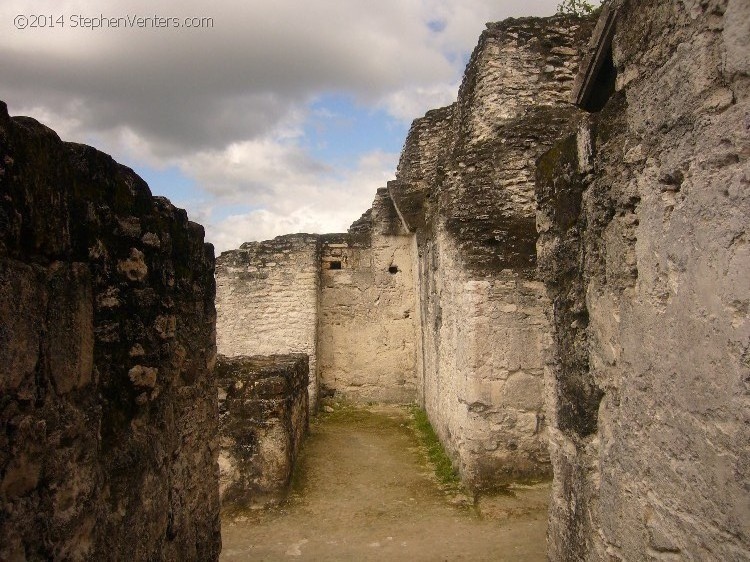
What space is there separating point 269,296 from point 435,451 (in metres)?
4.97

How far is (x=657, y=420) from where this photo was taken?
239 centimetres

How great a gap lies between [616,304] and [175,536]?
7.23 feet

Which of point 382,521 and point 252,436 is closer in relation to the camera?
point 382,521

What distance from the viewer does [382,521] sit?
599cm

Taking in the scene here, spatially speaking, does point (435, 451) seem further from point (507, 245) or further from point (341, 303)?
point (341, 303)

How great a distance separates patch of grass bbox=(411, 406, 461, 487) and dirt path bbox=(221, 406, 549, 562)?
0.13 m

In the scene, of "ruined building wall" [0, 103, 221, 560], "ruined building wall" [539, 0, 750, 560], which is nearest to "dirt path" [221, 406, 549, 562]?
"ruined building wall" [539, 0, 750, 560]

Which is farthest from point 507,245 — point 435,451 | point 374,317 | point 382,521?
point 374,317

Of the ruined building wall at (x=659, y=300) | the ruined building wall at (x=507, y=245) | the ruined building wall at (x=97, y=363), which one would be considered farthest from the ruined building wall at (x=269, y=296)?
the ruined building wall at (x=659, y=300)

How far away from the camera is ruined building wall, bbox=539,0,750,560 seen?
1.92 metres

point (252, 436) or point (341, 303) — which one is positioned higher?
point (341, 303)

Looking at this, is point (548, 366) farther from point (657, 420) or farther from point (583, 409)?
point (657, 420)

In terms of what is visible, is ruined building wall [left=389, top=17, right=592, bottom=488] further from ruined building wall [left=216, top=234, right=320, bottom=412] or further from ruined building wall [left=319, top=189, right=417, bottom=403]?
ruined building wall [left=216, top=234, right=320, bottom=412]

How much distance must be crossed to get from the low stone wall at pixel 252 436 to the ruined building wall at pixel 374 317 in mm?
5216
